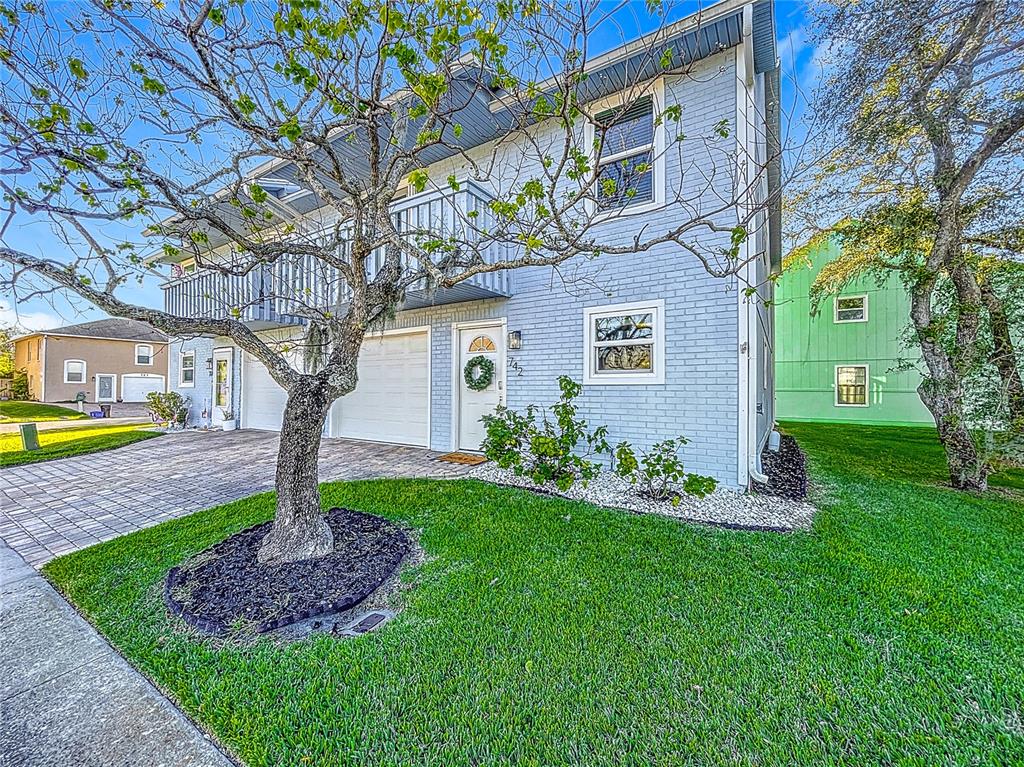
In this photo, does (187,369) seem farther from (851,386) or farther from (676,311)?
(851,386)

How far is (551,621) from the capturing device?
108 inches

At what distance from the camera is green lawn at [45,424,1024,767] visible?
1.88 metres

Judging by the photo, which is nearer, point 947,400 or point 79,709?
point 79,709

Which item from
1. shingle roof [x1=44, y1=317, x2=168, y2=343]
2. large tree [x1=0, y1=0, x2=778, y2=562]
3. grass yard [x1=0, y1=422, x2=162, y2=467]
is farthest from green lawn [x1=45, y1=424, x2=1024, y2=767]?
shingle roof [x1=44, y1=317, x2=168, y2=343]

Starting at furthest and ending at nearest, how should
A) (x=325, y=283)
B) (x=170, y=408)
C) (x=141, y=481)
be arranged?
(x=170, y=408) < (x=141, y=481) < (x=325, y=283)

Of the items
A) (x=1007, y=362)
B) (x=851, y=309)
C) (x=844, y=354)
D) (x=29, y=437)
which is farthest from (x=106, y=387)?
(x=851, y=309)

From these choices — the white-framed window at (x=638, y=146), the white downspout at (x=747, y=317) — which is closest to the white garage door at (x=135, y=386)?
the white-framed window at (x=638, y=146)

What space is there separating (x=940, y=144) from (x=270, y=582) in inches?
360

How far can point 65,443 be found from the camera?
985 centimetres

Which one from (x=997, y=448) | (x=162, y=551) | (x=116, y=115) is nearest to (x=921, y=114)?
(x=997, y=448)

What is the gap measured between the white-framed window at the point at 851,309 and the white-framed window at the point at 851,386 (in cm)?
163

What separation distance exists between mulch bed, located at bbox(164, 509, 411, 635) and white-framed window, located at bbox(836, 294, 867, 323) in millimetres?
16830

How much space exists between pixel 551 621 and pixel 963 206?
773 centimetres

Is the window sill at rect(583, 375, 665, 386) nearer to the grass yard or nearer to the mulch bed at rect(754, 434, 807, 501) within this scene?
the mulch bed at rect(754, 434, 807, 501)
